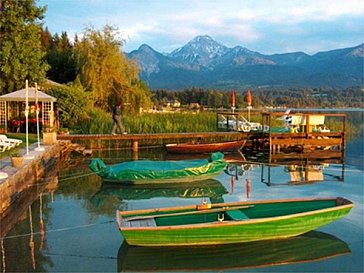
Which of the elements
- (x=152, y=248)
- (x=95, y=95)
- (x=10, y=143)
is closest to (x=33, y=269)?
(x=152, y=248)

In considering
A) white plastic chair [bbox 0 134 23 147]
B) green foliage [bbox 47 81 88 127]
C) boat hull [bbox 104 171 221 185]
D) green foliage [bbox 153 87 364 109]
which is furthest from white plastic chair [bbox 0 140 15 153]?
green foliage [bbox 153 87 364 109]

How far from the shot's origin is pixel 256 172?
16281 mm

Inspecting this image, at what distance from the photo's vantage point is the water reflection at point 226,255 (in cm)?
712

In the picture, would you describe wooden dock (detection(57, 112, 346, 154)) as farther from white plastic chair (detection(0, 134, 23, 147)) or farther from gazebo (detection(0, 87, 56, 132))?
white plastic chair (detection(0, 134, 23, 147))

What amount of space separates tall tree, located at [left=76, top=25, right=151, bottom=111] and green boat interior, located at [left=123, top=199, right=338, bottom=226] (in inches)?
820

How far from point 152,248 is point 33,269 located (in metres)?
1.90

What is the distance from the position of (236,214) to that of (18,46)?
19780 mm

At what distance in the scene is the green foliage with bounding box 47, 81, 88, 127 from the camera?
24.2 meters

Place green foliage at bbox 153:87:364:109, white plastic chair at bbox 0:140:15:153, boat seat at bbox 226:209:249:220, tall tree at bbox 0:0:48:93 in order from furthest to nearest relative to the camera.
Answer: green foliage at bbox 153:87:364:109 < tall tree at bbox 0:0:48:93 < white plastic chair at bbox 0:140:15:153 < boat seat at bbox 226:209:249:220

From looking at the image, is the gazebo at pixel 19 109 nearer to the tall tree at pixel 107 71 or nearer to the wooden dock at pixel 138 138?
the wooden dock at pixel 138 138

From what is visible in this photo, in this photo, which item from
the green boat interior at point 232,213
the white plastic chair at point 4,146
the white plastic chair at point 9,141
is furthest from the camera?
the white plastic chair at point 9,141

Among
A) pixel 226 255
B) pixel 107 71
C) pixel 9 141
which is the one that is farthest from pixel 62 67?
pixel 226 255

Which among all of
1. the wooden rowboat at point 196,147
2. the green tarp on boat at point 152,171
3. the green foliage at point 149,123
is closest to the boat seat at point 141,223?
the green tarp on boat at point 152,171

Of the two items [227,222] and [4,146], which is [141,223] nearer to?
[227,222]
